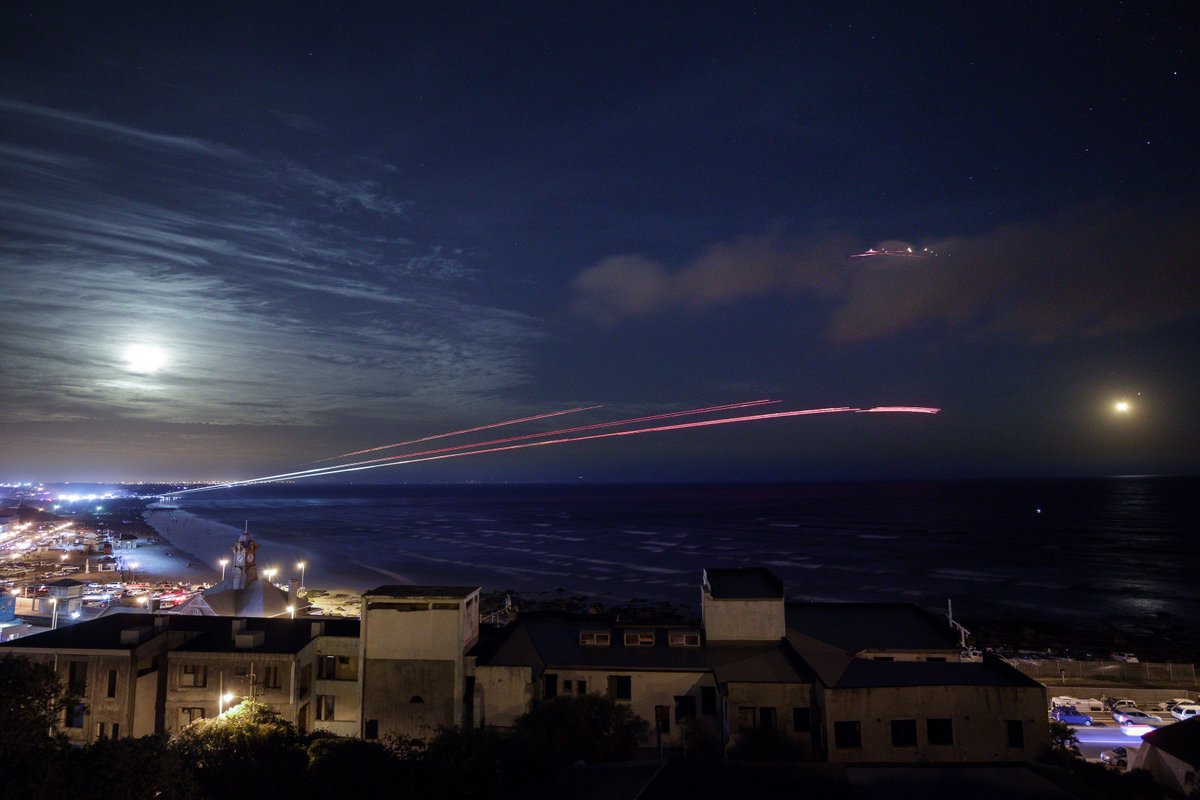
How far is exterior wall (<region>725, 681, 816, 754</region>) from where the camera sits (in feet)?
66.6

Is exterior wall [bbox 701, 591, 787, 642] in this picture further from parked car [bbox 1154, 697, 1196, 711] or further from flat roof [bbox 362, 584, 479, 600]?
parked car [bbox 1154, 697, 1196, 711]

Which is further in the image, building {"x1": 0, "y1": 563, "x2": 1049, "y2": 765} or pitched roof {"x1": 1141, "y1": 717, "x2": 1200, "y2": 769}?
building {"x1": 0, "y1": 563, "x2": 1049, "y2": 765}

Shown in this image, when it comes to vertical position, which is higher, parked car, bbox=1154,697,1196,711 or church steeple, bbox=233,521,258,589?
church steeple, bbox=233,521,258,589

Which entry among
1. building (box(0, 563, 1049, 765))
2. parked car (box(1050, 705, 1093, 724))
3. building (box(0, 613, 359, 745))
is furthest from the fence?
building (box(0, 613, 359, 745))

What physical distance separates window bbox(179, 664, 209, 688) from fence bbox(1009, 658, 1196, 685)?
120 feet

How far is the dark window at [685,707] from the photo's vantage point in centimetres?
2184

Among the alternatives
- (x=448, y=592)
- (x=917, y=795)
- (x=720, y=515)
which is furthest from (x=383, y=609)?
(x=720, y=515)

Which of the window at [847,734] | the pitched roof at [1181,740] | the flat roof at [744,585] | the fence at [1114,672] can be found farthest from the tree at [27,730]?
the fence at [1114,672]

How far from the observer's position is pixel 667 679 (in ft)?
73.0

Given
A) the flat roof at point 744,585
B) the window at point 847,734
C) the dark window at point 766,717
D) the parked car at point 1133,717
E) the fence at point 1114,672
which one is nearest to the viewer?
the window at point 847,734

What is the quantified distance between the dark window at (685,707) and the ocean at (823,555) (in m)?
36.6

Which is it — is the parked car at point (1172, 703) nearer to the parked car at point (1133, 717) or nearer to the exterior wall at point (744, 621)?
the parked car at point (1133, 717)

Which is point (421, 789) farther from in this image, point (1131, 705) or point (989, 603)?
point (989, 603)

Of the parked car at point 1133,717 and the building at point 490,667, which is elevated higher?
the building at point 490,667
